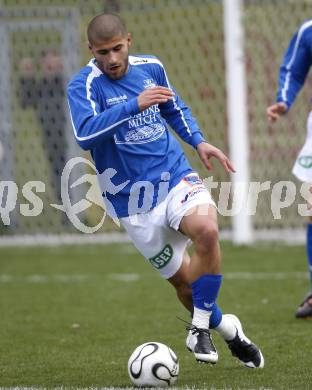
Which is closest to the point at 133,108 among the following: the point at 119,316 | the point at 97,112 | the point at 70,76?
the point at 97,112

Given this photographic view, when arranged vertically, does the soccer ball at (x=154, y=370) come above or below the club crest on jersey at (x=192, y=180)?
below

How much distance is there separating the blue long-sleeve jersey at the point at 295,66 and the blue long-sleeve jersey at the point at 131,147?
174cm

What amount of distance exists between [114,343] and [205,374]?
1114 millimetres

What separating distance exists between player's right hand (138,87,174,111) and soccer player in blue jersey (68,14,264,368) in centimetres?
2

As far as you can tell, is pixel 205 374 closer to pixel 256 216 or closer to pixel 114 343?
pixel 114 343

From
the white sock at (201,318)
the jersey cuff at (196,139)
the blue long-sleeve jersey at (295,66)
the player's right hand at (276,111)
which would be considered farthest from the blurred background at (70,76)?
the white sock at (201,318)

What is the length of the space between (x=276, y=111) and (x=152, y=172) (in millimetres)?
1769

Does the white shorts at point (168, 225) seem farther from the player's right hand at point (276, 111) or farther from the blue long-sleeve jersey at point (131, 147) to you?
the player's right hand at point (276, 111)

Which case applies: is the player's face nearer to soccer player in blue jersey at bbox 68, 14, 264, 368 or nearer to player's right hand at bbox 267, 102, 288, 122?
soccer player in blue jersey at bbox 68, 14, 264, 368

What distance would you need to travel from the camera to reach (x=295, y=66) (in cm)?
714

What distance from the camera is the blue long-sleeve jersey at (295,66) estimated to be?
23.2 ft

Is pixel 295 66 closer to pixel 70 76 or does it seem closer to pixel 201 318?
pixel 201 318

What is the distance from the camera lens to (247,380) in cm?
497

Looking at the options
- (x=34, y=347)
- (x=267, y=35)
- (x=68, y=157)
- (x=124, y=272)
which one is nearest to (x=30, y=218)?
(x=68, y=157)
